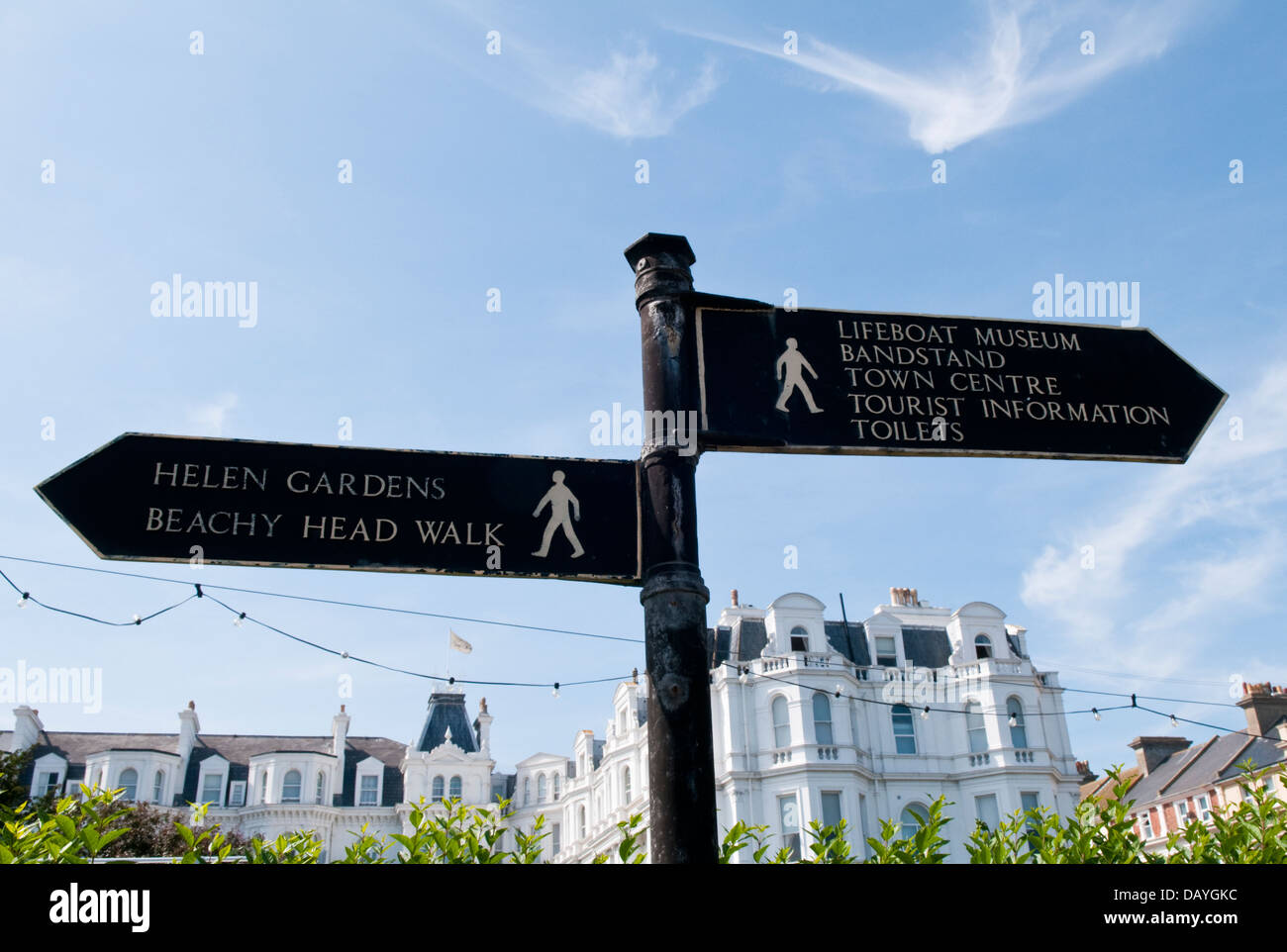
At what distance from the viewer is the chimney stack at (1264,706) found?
44688 mm

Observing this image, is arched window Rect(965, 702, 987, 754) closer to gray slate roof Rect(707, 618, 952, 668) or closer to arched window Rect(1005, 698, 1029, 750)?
arched window Rect(1005, 698, 1029, 750)

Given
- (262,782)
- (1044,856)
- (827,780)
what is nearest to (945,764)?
(827,780)

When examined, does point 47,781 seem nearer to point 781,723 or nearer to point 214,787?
point 214,787

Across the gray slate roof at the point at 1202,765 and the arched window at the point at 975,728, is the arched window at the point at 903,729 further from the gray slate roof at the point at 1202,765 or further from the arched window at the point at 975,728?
the gray slate roof at the point at 1202,765

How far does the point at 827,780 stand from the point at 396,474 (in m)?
35.7

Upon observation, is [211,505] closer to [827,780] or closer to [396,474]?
[396,474]

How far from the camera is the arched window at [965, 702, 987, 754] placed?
39.8m

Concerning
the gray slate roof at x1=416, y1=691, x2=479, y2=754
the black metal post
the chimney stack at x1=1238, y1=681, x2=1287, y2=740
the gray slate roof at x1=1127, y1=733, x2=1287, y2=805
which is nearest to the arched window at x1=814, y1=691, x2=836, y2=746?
the gray slate roof at x1=1127, y1=733, x2=1287, y2=805

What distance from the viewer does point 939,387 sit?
4.25 m

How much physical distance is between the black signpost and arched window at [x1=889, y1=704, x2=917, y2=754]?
37.9m

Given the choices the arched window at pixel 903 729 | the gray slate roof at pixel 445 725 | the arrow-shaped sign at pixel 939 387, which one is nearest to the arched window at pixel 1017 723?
the arched window at pixel 903 729
